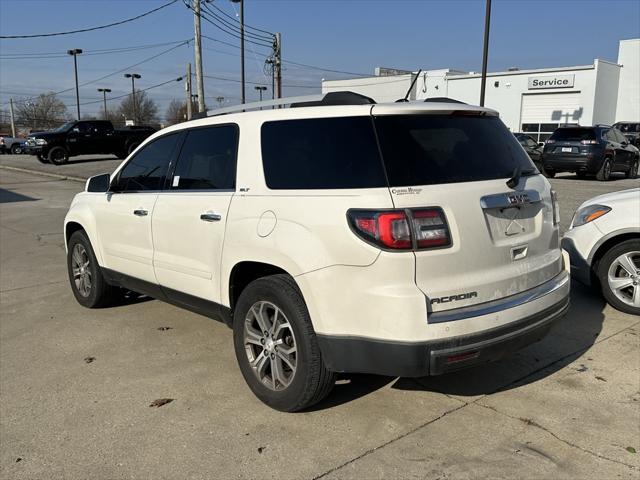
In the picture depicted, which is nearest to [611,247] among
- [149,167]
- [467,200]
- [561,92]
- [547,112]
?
[467,200]

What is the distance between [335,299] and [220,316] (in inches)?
48.7

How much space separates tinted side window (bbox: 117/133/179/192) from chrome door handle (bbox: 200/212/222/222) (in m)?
0.80

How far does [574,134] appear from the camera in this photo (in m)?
17.2

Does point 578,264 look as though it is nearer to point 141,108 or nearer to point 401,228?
point 401,228

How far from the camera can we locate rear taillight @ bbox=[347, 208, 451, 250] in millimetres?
2812

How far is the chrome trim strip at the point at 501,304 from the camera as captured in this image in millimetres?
2871

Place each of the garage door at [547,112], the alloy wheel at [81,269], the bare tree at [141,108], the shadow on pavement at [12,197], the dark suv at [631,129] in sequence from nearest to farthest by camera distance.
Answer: the alloy wheel at [81,269], the shadow on pavement at [12,197], the dark suv at [631,129], the garage door at [547,112], the bare tree at [141,108]

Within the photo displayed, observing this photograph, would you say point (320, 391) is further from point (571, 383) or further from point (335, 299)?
point (571, 383)

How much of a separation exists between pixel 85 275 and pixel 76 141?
76.9 feet

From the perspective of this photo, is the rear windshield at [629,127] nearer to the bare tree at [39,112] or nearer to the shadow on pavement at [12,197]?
the shadow on pavement at [12,197]

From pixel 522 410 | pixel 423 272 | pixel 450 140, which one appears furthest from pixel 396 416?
pixel 450 140

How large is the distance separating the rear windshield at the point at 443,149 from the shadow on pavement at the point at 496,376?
145 cm

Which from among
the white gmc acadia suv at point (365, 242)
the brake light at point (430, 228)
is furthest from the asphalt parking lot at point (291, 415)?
the brake light at point (430, 228)

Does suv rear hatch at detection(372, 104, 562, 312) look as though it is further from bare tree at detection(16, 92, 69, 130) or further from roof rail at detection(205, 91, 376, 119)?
bare tree at detection(16, 92, 69, 130)
